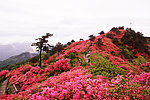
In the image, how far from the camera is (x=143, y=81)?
4.47 m

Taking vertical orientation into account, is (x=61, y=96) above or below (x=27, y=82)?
above

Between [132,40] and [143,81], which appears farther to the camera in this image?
[132,40]

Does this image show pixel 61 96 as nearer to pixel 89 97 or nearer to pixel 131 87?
pixel 89 97

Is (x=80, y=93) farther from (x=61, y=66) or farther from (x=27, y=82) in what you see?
(x=27, y=82)

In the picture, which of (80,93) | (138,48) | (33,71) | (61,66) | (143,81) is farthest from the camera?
(138,48)

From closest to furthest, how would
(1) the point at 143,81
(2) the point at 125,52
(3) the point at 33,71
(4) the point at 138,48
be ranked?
1. (1) the point at 143,81
2. (3) the point at 33,71
3. (2) the point at 125,52
4. (4) the point at 138,48

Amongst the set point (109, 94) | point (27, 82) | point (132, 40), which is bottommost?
point (27, 82)

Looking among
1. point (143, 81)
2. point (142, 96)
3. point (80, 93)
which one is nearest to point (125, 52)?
point (143, 81)

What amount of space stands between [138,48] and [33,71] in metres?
26.5

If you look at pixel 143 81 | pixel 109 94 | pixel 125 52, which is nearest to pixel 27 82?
pixel 109 94

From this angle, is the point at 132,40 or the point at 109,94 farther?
the point at 132,40

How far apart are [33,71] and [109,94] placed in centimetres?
1243

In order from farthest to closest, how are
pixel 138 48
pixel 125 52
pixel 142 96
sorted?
pixel 138 48, pixel 125 52, pixel 142 96

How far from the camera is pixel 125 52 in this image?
18250mm
